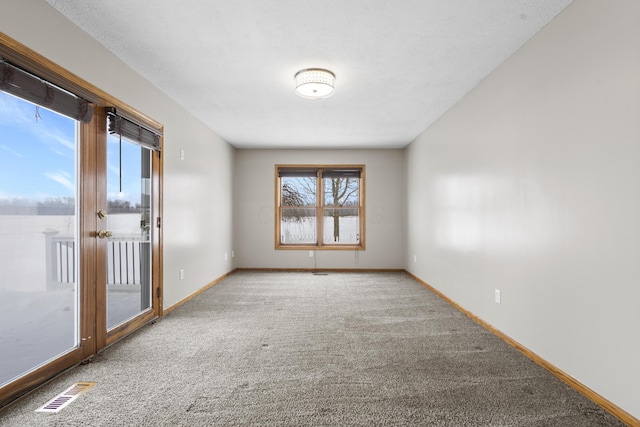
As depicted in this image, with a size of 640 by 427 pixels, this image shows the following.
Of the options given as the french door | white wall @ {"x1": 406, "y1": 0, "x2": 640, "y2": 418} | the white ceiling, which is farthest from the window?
the french door

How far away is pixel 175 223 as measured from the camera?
13.2 feet

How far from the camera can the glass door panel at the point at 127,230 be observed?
2.90 m

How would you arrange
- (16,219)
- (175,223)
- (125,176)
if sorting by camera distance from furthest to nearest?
(175,223)
(125,176)
(16,219)

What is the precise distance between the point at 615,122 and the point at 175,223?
12.9 feet

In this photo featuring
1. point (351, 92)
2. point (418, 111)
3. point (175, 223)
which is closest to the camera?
point (351, 92)

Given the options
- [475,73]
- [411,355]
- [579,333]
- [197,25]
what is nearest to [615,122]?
[579,333]

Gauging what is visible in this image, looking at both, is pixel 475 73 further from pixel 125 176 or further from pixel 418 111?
pixel 125 176

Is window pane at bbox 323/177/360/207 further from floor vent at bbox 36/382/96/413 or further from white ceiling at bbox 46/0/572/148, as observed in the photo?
floor vent at bbox 36/382/96/413

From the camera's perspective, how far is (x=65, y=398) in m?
2.02

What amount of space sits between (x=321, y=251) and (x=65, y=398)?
16.3 ft

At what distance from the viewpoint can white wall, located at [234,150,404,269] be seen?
22.0 feet

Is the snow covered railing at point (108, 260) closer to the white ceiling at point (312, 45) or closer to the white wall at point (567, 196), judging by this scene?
the white ceiling at point (312, 45)

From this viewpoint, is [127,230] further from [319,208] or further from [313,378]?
[319,208]

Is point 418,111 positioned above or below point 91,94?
above
